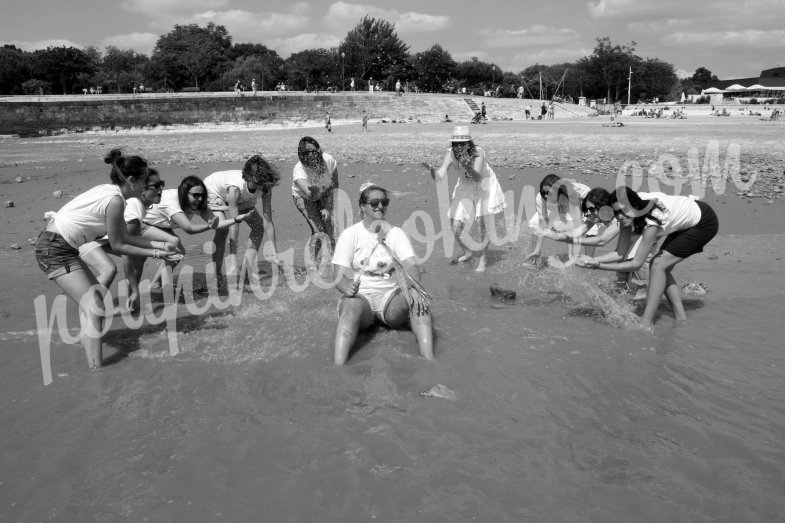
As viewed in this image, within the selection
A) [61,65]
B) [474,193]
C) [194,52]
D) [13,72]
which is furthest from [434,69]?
[474,193]

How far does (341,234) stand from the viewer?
233 inches

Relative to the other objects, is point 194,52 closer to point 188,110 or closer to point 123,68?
point 123,68

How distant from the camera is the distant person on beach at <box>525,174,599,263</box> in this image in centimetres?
755

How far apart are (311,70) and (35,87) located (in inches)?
1365

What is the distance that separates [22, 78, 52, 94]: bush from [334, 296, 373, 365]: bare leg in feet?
257

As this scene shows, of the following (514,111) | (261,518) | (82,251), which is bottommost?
(261,518)

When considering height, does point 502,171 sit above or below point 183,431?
above

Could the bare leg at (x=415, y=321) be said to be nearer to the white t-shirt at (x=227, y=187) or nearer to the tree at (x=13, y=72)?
the white t-shirt at (x=227, y=187)

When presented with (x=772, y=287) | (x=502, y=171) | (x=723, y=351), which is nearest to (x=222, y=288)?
(x=723, y=351)

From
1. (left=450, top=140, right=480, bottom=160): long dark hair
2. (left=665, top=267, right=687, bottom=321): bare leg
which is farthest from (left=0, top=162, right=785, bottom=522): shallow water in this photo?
(left=450, top=140, right=480, bottom=160): long dark hair

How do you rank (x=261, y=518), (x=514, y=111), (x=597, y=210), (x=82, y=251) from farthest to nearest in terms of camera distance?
(x=514, y=111) < (x=597, y=210) < (x=82, y=251) < (x=261, y=518)

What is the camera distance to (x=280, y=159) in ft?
59.6

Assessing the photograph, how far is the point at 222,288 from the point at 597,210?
4.55 meters

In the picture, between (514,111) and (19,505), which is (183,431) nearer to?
(19,505)
